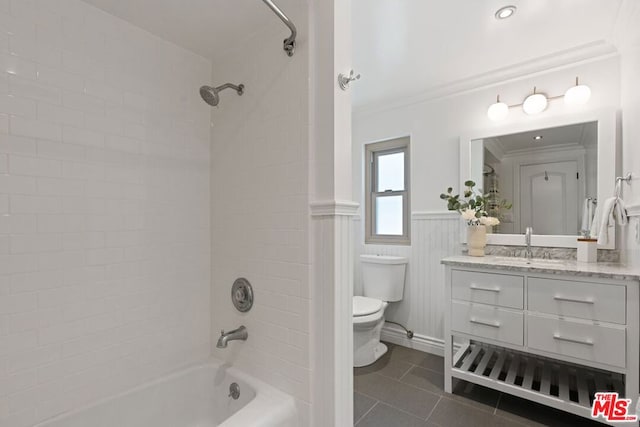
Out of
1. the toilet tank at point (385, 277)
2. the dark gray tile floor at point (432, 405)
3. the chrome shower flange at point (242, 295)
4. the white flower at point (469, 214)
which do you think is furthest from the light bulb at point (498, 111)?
the chrome shower flange at point (242, 295)

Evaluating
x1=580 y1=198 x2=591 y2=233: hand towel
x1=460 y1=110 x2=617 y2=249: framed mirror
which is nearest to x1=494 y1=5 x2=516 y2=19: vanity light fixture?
x1=460 y1=110 x2=617 y2=249: framed mirror

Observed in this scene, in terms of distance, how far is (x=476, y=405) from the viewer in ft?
6.11

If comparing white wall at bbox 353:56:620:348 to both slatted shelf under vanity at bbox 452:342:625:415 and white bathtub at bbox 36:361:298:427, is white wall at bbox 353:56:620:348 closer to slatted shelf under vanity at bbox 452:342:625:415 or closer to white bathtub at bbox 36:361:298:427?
slatted shelf under vanity at bbox 452:342:625:415

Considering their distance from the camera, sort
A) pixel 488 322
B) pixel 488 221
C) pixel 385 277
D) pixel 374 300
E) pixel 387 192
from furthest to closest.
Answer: pixel 387 192
pixel 385 277
pixel 374 300
pixel 488 221
pixel 488 322

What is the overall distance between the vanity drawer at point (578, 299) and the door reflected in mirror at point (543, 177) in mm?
654

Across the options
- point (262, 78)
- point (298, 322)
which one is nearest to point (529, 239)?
point (298, 322)

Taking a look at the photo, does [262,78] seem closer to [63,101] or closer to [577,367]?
[63,101]

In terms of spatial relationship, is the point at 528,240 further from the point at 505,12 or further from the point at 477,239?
the point at 505,12

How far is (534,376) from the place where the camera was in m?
2.02

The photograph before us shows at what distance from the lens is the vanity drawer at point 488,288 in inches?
69.6

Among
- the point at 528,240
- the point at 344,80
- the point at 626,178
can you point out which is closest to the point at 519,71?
the point at 626,178

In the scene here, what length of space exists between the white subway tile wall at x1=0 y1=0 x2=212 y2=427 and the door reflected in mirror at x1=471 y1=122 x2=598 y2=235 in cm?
220

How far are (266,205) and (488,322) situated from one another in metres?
1.61

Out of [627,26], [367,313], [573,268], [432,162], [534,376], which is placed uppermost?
[627,26]
